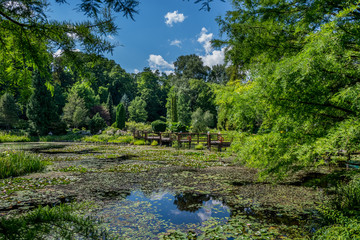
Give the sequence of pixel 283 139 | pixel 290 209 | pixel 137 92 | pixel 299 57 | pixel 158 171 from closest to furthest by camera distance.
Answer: pixel 299 57, pixel 283 139, pixel 290 209, pixel 158 171, pixel 137 92

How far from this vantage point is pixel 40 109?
23188 mm

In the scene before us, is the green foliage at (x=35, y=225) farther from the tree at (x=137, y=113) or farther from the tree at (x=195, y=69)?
the tree at (x=195, y=69)

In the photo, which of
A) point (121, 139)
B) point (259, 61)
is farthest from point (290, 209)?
point (121, 139)

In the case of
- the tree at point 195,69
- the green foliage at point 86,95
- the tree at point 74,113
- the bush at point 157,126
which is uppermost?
the tree at point 195,69

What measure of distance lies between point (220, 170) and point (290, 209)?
406 centimetres

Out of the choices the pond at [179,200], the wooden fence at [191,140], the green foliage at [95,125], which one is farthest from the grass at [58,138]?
the pond at [179,200]

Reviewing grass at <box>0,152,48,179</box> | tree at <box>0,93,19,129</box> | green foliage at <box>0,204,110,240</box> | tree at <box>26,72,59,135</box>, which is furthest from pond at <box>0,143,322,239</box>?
tree at <box>0,93,19,129</box>

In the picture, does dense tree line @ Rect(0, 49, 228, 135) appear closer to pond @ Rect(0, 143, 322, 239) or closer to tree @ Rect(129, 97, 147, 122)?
tree @ Rect(129, 97, 147, 122)

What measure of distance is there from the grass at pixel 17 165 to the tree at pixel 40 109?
17.2m

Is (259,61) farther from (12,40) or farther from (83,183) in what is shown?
(83,183)

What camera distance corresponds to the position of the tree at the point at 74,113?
27.9m

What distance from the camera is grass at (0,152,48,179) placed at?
22.8ft

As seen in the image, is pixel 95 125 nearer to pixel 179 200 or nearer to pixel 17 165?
pixel 17 165

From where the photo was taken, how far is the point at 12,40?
222 centimetres
